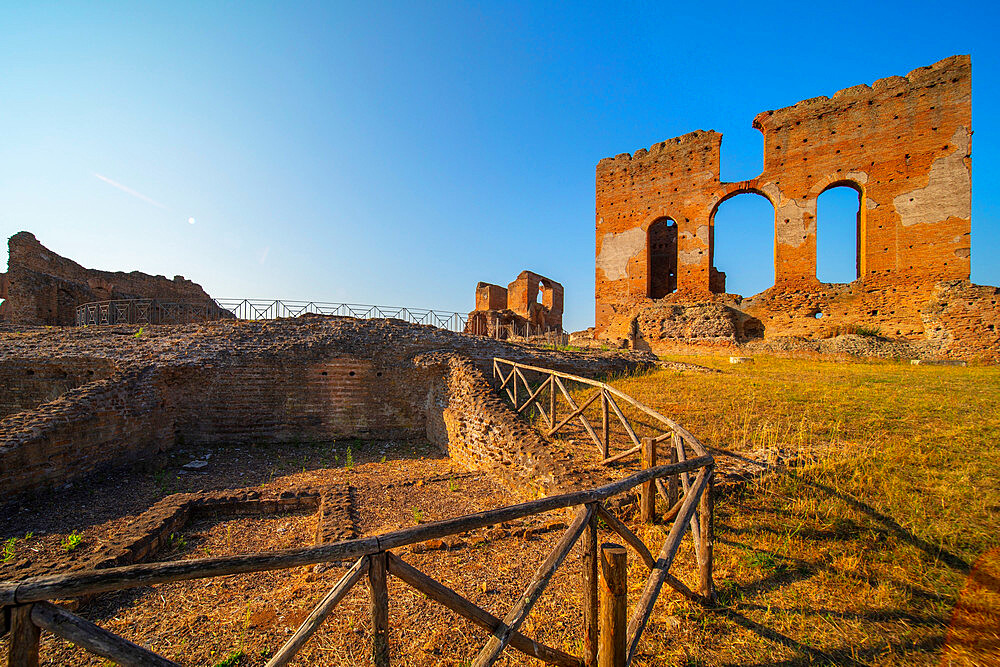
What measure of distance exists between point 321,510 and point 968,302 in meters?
19.9

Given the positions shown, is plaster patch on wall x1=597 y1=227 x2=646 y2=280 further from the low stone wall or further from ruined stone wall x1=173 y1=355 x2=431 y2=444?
ruined stone wall x1=173 y1=355 x2=431 y2=444

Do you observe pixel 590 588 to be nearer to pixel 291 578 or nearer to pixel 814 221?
pixel 291 578

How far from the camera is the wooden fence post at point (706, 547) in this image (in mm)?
2969

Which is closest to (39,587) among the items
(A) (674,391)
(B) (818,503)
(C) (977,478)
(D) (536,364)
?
(B) (818,503)

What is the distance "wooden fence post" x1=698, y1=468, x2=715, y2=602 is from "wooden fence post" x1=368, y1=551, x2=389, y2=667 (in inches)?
95.1

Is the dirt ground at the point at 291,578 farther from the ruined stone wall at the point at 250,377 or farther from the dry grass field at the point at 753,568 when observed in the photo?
the ruined stone wall at the point at 250,377

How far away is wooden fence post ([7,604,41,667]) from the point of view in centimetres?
129

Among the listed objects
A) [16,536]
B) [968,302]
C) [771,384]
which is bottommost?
[16,536]

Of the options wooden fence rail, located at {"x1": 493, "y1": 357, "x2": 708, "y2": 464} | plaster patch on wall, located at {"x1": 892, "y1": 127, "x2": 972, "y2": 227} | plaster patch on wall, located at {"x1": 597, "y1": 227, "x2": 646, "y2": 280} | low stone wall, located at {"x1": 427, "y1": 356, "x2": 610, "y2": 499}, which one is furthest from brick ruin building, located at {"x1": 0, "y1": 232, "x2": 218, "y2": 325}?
plaster patch on wall, located at {"x1": 892, "y1": 127, "x2": 972, "y2": 227}

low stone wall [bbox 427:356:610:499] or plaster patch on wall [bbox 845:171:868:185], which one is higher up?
plaster patch on wall [bbox 845:171:868:185]

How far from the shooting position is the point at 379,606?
1.70 metres

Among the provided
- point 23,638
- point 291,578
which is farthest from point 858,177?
point 23,638

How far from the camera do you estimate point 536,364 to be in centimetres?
1109

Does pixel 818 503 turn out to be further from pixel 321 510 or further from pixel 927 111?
pixel 927 111
